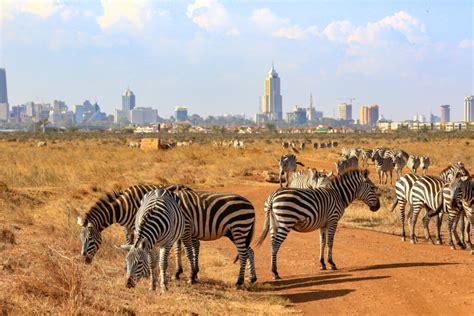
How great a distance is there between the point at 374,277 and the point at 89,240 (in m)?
5.04

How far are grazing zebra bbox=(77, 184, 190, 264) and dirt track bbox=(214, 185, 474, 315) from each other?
8.74 ft

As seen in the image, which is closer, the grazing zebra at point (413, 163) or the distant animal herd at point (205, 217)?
the distant animal herd at point (205, 217)

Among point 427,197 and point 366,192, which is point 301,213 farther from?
point 427,197

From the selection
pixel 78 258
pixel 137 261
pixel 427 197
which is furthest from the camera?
pixel 427 197

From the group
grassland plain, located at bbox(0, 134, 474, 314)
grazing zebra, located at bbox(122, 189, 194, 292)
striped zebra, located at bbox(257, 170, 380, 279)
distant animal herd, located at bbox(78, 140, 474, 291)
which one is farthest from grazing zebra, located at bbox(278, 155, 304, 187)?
grazing zebra, located at bbox(122, 189, 194, 292)

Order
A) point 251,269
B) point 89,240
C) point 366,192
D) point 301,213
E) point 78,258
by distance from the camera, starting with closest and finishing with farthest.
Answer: point 89,240 < point 78,258 < point 251,269 < point 301,213 < point 366,192

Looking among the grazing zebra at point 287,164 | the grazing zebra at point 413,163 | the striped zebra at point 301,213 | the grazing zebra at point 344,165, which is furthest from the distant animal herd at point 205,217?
the grazing zebra at point 413,163

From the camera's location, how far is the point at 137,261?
955cm

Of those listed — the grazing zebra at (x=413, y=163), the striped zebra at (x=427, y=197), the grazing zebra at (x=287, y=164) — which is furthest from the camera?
the grazing zebra at (x=413, y=163)

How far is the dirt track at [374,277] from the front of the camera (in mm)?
10479

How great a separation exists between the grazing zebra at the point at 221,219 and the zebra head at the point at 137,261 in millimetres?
1928

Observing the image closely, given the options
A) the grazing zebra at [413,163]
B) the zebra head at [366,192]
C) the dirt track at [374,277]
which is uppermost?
the zebra head at [366,192]

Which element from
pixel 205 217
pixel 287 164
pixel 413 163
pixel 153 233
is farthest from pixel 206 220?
pixel 413 163

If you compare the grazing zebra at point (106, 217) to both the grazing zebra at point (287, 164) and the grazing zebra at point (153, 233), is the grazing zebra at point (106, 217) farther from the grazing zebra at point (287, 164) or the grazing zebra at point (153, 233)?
the grazing zebra at point (287, 164)
